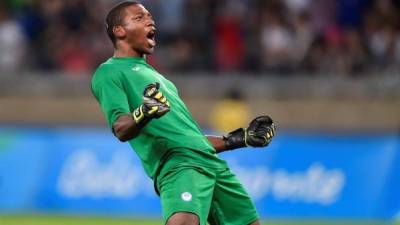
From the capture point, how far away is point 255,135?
8195 millimetres

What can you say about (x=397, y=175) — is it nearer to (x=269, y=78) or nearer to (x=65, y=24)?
(x=269, y=78)

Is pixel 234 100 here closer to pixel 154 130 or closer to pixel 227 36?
pixel 227 36

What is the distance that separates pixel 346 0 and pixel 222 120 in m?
2.68

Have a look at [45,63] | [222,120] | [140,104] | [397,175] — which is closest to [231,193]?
[140,104]

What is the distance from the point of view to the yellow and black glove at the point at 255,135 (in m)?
8.16

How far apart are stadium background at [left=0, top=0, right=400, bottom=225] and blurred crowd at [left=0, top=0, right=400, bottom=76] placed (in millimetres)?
21

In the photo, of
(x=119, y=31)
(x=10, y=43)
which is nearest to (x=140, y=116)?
(x=119, y=31)

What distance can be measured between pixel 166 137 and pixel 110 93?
0.51 metres

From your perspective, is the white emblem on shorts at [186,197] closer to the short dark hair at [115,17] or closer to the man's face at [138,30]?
the man's face at [138,30]

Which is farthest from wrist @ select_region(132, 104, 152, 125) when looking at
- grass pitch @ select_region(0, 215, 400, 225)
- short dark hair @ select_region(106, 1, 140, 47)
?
grass pitch @ select_region(0, 215, 400, 225)

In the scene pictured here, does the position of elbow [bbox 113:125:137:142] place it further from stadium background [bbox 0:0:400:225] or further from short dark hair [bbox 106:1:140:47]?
stadium background [bbox 0:0:400:225]

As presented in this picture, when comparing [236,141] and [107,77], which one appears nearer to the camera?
[107,77]

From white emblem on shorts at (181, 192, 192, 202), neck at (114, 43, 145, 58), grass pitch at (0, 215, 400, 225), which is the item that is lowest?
white emblem on shorts at (181, 192, 192, 202)

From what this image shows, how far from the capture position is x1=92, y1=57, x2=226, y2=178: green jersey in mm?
7820
